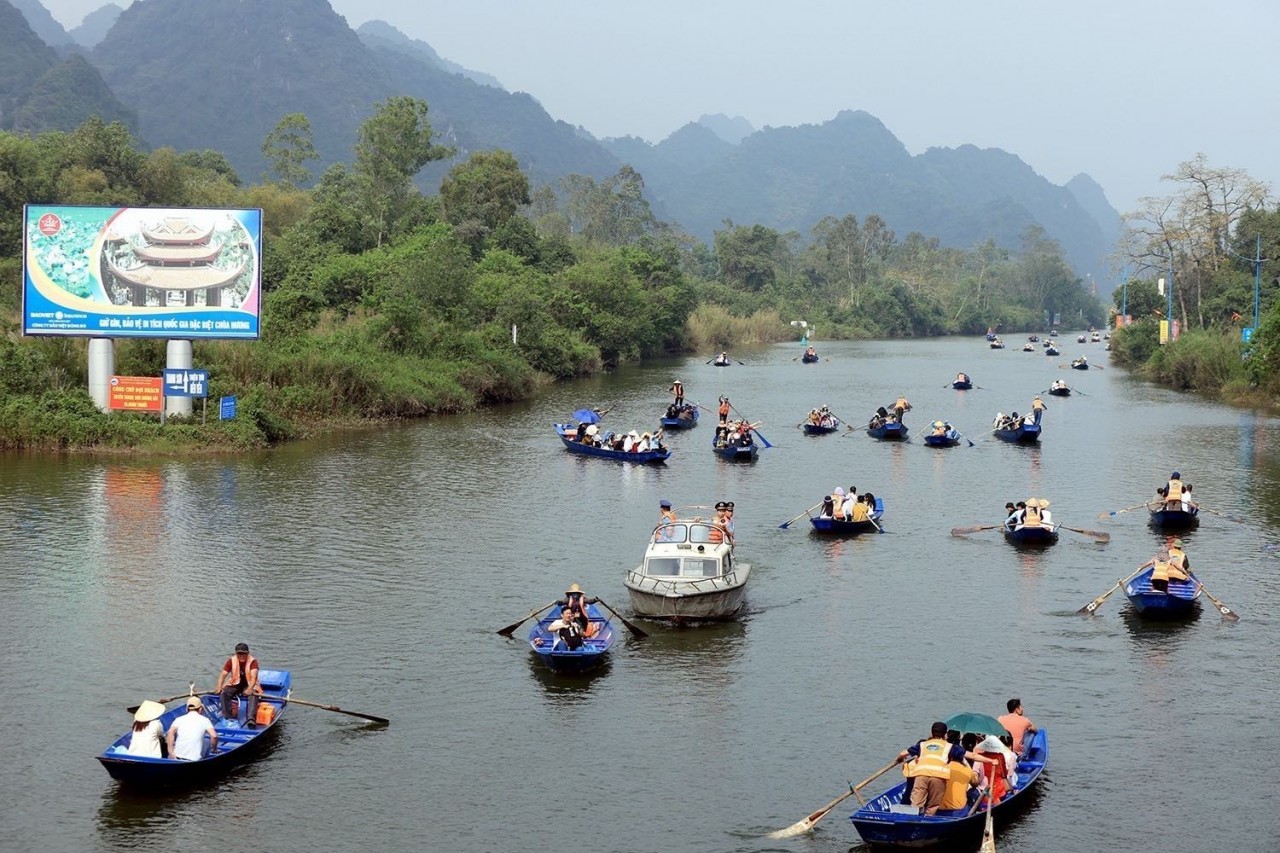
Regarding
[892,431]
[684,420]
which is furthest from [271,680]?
[892,431]

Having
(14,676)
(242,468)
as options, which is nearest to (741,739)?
(14,676)

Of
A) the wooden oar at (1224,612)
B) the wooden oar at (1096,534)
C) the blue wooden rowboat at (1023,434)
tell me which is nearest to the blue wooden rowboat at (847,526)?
the wooden oar at (1096,534)

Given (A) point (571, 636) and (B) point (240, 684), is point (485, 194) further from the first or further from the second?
(B) point (240, 684)

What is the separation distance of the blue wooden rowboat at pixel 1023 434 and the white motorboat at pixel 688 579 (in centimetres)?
3108

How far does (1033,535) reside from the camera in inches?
1416

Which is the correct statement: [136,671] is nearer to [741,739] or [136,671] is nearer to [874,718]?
[741,739]

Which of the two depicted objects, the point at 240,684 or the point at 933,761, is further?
the point at 240,684

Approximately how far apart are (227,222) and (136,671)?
2503 centimetres

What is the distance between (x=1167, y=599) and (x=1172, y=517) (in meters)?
10.7

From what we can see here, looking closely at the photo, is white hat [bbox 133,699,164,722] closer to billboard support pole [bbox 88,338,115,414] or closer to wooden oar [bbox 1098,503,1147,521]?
wooden oar [bbox 1098,503,1147,521]

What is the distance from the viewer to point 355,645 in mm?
26500

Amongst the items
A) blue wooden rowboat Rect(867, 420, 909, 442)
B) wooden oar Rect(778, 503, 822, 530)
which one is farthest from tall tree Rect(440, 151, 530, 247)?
wooden oar Rect(778, 503, 822, 530)

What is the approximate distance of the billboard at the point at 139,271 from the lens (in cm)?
4612

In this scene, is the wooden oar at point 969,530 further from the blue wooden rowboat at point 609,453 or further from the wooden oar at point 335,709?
the wooden oar at point 335,709
